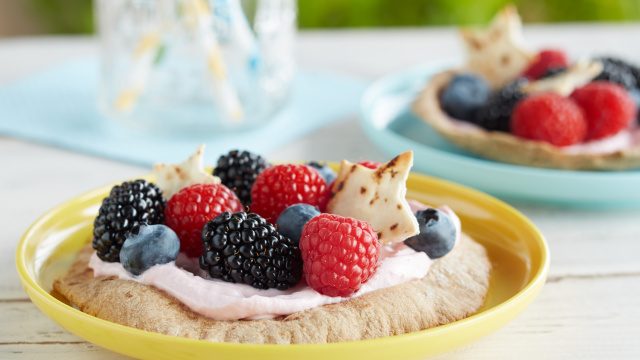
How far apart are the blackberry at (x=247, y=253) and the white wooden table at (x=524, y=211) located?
0.22 meters

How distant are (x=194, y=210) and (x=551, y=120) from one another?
0.98 m

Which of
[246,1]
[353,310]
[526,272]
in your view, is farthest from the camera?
[246,1]

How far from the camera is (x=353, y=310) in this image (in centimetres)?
124

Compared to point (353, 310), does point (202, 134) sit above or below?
below

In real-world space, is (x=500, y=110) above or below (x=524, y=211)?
above

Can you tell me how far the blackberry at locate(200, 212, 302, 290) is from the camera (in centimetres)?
126

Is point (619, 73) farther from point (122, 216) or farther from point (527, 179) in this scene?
point (122, 216)

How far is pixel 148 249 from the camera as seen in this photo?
130 cm

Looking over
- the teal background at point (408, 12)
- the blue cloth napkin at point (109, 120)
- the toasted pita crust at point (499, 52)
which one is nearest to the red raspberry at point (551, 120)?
the toasted pita crust at point (499, 52)

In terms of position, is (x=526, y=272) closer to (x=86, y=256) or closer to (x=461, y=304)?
(x=461, y=304)

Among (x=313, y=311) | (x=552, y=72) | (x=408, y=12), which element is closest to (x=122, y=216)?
(x=313, y=311)

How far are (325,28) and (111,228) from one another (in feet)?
11.0

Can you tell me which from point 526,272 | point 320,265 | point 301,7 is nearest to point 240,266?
point 320,265

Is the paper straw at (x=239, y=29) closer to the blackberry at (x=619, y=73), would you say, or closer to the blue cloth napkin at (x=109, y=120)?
the blue cloth napkin at (x=109, y=120)
